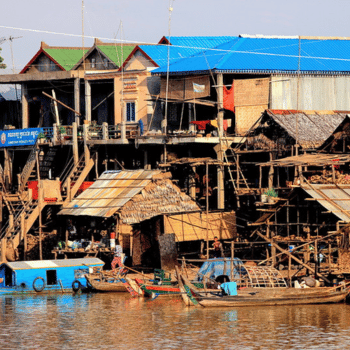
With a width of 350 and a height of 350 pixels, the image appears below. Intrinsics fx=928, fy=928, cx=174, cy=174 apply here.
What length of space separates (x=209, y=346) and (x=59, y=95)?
25.6 m

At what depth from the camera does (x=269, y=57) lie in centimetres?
4025

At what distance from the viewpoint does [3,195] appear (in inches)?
1622

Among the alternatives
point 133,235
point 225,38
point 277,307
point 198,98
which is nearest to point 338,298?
point 277,307

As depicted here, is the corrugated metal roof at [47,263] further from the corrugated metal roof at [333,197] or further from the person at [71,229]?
the corrugated metal roof at [333,197]

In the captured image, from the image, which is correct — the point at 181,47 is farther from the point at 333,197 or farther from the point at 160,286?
the point at 160,286

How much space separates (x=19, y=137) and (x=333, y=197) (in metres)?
18.0

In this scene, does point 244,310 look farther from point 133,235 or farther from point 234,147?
point 234,147

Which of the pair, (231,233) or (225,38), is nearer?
(231,233)

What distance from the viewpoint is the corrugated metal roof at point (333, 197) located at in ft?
100

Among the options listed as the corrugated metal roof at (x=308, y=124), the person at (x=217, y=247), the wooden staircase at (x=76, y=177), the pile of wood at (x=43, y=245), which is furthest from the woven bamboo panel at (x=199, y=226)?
the pile of wood at (x=43, y=245)

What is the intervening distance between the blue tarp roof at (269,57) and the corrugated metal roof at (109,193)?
4793mm

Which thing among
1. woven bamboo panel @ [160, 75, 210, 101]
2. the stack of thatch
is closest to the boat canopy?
the stack of thatch

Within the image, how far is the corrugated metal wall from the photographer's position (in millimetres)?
39375

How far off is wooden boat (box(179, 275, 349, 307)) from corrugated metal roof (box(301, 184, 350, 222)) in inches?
106
